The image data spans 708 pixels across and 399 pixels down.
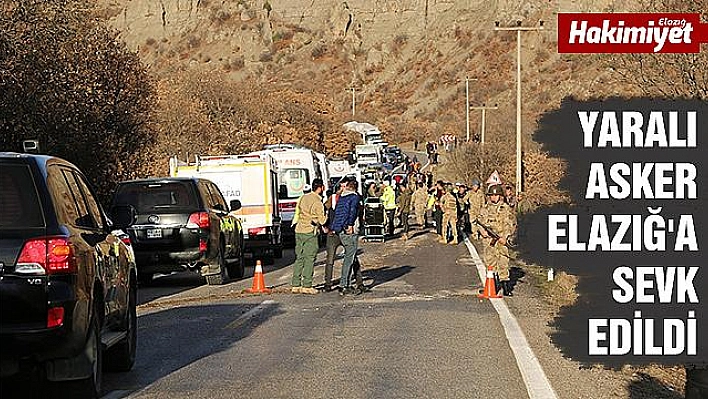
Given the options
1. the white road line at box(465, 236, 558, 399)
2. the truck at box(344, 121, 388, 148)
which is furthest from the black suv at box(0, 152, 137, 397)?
the truck at box(344, 121, 388, 148)

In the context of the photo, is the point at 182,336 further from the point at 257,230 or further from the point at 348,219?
the point at 257,230

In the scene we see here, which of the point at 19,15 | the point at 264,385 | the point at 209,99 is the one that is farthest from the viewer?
the point at 209,99

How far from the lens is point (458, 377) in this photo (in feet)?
35.0

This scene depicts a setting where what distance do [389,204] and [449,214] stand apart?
266cm

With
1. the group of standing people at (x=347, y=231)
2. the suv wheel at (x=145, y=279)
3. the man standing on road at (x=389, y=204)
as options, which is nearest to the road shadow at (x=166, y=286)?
the suv wheel at (x=145, y=279)

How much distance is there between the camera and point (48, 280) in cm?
842

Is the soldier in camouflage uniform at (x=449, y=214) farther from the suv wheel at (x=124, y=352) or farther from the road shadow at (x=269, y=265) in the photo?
the suv wheel at (x=124, y=352)

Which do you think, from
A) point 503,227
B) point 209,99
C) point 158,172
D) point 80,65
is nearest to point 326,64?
point 209,99

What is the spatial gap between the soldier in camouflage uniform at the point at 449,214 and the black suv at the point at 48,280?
2295cm

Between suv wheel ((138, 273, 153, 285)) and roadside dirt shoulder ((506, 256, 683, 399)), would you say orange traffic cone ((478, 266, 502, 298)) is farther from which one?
suv wheel ((138, 273, 153, 285))

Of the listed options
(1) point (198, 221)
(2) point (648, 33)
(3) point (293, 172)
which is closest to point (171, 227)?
(1) point (198, 221)

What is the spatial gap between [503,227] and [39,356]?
1013 cm

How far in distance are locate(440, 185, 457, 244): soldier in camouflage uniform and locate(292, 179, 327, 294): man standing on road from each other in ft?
45.7

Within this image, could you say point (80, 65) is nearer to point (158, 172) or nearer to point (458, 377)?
point (158, 172)
